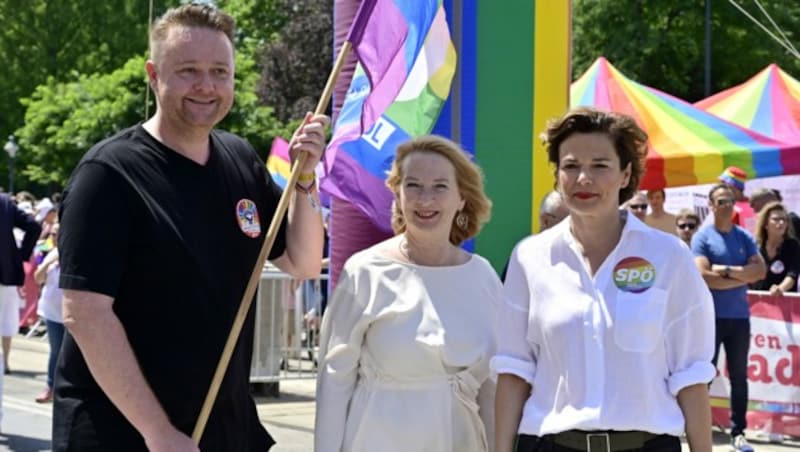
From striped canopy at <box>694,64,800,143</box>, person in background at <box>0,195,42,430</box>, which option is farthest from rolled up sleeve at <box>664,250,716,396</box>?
striped canopy at <box>694,64,800,143</box>

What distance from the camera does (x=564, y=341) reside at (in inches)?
153

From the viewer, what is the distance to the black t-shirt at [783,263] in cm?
1118

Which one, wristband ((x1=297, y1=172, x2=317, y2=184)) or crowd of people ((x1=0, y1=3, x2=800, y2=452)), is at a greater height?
wristband ((x1=297, y1=172, x2=317, y2=184))

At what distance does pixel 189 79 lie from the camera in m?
3.70

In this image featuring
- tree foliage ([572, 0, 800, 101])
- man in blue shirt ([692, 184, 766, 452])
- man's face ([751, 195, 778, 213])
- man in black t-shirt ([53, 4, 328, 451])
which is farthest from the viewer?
tree foliage ([572, 0, 800, 101])

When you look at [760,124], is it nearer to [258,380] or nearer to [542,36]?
[258,380]

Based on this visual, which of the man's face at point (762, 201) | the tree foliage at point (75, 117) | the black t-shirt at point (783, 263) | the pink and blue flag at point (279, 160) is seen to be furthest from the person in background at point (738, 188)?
the tree foliage at point (75, 117)

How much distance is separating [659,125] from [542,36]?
272 inches

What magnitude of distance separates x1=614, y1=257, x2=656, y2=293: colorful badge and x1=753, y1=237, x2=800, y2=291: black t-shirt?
25.0 feet

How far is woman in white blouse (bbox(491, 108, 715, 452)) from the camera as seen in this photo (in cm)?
382

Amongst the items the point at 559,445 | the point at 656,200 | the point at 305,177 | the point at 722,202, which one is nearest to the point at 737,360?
the point at 722,202

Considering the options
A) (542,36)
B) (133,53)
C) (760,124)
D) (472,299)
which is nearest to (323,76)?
(133,53)

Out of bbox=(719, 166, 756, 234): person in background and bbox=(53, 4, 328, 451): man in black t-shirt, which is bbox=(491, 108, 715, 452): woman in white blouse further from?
bbox=(719, 166, 756, 234): person in background

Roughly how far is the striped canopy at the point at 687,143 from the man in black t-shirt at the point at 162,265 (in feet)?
28.7
